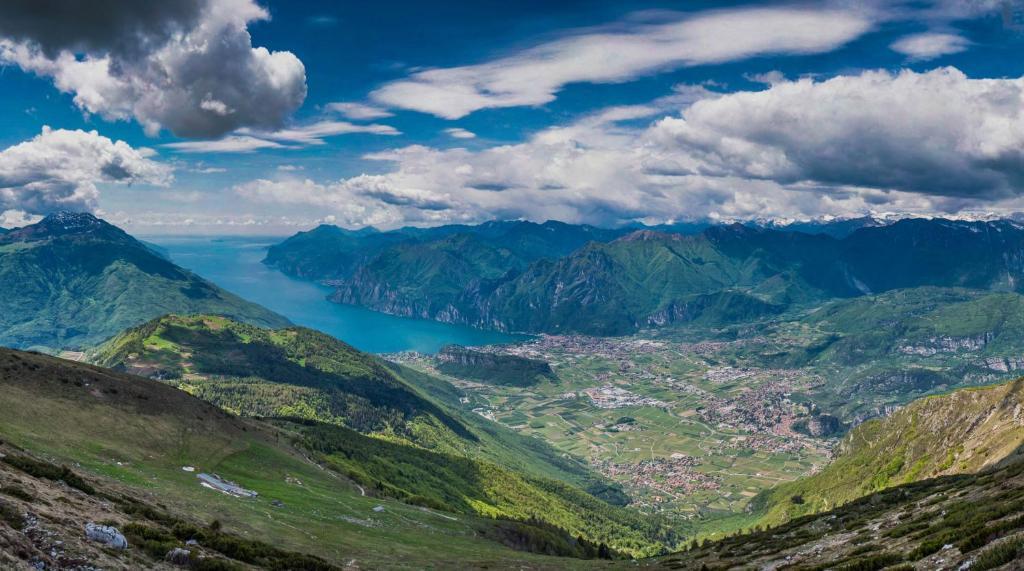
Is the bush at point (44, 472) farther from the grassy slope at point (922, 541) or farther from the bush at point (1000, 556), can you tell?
the bush at point (1000, 556)

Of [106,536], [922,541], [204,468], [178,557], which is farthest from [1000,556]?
[204,468]

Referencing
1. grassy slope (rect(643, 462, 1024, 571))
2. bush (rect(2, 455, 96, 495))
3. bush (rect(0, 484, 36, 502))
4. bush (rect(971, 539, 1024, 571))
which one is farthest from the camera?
bush (rect(2, 455, 96, 495))

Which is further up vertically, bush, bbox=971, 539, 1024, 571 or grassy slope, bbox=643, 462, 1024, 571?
bush, bbox=971, 539, 1024, 571

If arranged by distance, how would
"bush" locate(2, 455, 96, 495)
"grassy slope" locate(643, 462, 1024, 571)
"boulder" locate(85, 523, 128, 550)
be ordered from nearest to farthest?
Answer: "grassy slope" locate(643, 462, 1024, 571) < "boulder" locate(85, 523, 128, 550) < "bush" locate(2, 455, 96, 495)

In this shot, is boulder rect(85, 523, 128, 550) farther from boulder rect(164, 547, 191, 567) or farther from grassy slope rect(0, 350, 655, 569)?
grassy slope rect(0, 350, 655, 569)

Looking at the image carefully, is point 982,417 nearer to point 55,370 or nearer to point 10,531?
point 10,531

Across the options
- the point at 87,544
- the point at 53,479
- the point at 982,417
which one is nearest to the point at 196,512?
the point at 53,479

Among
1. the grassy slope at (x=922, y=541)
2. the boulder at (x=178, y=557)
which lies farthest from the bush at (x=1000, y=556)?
the boulder at (x=178, y=557)

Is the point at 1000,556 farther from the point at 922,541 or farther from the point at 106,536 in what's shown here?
the point at 106,536

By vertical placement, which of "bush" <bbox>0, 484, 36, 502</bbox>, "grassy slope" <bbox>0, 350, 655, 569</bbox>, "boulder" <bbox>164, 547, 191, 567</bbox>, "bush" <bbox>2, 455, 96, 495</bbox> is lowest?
"grassy slope" <bbox>0, 350, 655, 569</bbox>

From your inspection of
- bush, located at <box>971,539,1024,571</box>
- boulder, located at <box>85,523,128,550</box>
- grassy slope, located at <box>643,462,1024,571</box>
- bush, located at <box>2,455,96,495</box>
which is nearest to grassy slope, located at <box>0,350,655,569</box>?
bush, located at <box>2,455,96,495</box>
